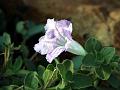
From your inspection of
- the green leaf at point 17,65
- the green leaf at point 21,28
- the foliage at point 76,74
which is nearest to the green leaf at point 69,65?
the foliage at point 76,74

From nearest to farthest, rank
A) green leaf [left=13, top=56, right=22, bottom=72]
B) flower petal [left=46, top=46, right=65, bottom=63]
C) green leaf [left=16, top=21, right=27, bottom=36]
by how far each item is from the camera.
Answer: flower petal [left=46, top=46, right=65, bottom=63]
green leaf [left=13, top=56, right=22, bottom=72]
green leaf [left=16, top=21, right=27, bottom=36]

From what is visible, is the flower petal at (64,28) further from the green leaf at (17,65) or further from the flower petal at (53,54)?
the green leaf at (17,65)

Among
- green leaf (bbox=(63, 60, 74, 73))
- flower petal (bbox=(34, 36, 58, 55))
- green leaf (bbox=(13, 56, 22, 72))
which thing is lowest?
green leaf (bbox=(63, 60, 74, 73))

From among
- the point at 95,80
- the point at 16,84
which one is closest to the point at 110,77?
the point at 95,80

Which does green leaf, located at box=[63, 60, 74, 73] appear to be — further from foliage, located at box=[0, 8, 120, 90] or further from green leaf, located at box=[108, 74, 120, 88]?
green leaf, located at box=[108, 74, 120, 88]

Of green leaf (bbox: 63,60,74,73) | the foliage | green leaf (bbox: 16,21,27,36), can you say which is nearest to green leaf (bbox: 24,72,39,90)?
the foliage

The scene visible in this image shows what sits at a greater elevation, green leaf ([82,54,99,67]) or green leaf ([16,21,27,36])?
green leaf ([16,21,27,36])
